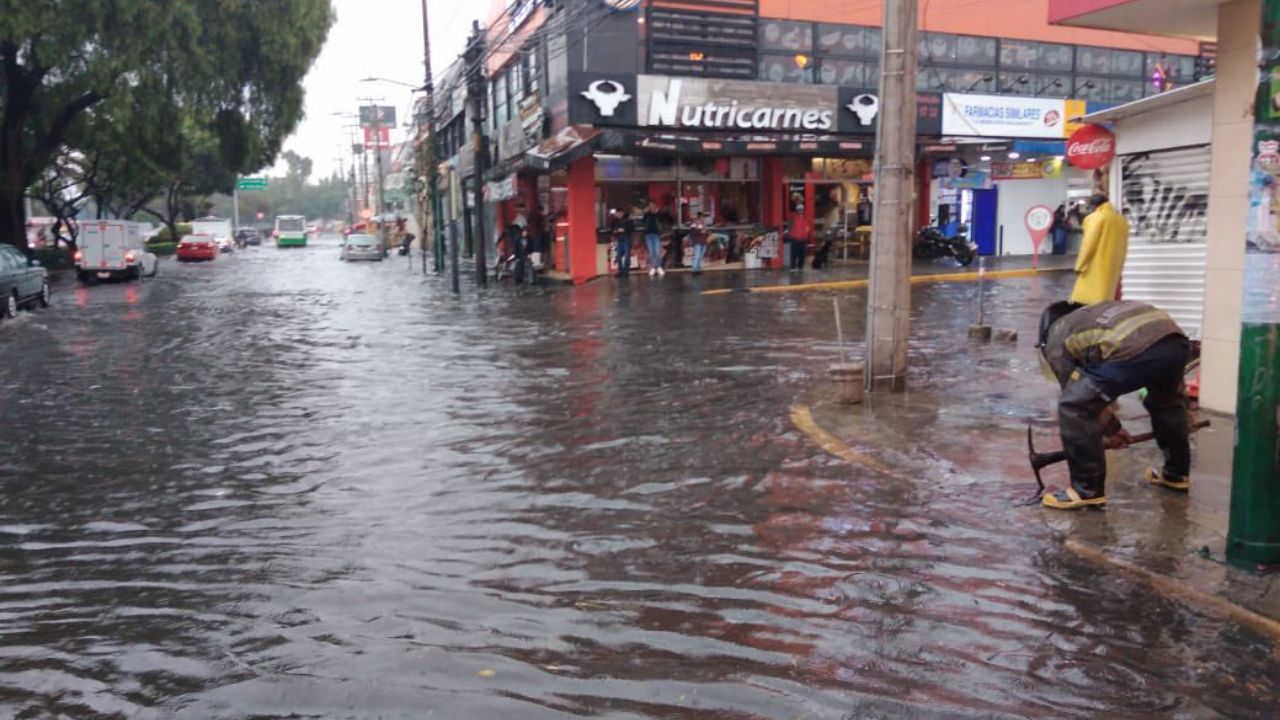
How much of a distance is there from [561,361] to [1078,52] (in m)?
25.6

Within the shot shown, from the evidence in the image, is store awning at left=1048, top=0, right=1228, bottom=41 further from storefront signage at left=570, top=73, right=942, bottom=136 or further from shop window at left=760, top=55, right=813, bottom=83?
shop window at left=760, top=55, right=813, bottom=83

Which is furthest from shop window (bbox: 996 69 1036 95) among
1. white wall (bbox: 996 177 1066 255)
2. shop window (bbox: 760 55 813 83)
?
shop window (bbox: 760 55 813 83)

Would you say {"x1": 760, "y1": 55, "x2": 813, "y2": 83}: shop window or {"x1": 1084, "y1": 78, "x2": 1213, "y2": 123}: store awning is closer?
{"x1": 1084, "y1": 78, "x2": 1213, "y2": 123}: store awning

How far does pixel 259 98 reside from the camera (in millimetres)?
31672

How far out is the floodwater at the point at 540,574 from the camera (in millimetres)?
3967

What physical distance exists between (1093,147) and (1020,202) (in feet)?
79.4

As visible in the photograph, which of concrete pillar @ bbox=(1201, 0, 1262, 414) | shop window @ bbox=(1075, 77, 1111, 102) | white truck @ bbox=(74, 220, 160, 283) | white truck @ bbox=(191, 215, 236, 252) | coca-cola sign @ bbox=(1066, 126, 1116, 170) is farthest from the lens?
white truck @ bbox=(191, 215, 236, 252)

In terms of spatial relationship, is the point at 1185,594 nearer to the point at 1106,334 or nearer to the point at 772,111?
the point at 1106,334

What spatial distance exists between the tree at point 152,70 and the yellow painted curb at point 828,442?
23690 mm

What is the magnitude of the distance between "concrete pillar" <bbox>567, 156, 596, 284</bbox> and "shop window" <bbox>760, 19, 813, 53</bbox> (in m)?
5.85

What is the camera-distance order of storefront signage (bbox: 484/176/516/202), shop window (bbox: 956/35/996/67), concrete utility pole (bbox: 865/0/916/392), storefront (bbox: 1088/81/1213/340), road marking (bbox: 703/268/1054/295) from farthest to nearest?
shop window (bbox: 956/35/996/67)
storefront signage (bbox: 484/176/516/202)
road marking (bbox: 703/268/1054/295)
concrete utility pole (bbox: 865/0/916/392)
storefront (bbox: 1088/81/1213/340)

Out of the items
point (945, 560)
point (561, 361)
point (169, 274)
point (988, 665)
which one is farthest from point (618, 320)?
point (169, 274)

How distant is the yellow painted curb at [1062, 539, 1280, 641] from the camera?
171 inches

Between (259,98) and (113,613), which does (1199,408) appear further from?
(259,98)
